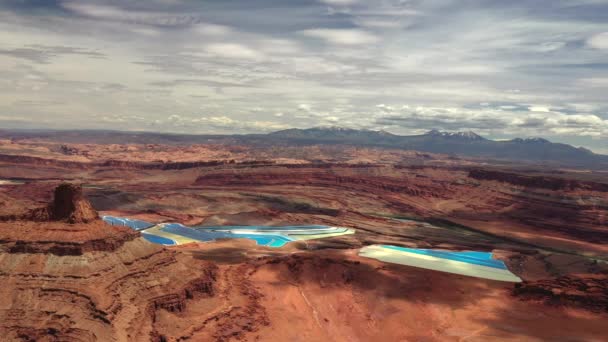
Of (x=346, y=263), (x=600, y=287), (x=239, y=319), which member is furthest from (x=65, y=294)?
(x=600, y=287)

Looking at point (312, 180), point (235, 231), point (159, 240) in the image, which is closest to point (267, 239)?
point (235, 231)

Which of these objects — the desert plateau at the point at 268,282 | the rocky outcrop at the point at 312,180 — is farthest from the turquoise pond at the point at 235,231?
the rocky outcrop at the point at 312,180

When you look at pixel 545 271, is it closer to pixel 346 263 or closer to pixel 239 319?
pixel 346 263

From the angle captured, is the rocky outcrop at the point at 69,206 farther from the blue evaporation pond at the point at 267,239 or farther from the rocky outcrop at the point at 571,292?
the rocky outcrop at the point at 571,292

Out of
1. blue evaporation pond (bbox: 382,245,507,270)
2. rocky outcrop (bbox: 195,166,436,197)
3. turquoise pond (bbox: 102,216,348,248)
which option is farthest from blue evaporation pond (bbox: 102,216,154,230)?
rocky outcrop (bbox: 195,166,436,197)

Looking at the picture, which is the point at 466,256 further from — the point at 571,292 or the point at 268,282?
the point at 268,282

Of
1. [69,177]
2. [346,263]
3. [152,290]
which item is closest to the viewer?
[152,290]

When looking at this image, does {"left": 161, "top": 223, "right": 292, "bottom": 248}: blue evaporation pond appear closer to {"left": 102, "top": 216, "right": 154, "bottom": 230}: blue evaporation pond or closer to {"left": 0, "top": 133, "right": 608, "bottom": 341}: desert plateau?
{"left": 0, "top": 133, "right": 608, "bottom": 341}: desert plateau
